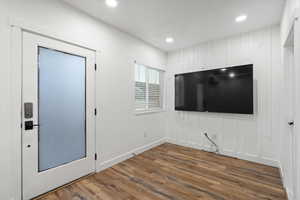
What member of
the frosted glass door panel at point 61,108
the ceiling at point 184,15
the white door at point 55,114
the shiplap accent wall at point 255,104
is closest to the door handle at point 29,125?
the white door at point 55,114

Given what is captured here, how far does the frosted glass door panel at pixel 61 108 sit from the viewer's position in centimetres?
197

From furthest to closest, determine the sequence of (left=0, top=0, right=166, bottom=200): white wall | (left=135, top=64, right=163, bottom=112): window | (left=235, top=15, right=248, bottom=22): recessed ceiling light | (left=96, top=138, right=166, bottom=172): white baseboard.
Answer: (left=135, top=64, right=163, bottom=112): window
(left=96, top=138, right=166, bottom=172): white baseboard
(left=235, top=15, right=248, bottom=22): recessed ceiling light
(left=0, top=0, right=166, bottom=200): white wall

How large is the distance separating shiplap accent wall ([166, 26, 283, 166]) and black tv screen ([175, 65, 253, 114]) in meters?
0.19

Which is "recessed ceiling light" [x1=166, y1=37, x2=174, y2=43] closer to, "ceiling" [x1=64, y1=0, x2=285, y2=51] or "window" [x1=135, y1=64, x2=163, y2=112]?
"ceiling" [x1=64, y1=0, x2=285, y2=51]

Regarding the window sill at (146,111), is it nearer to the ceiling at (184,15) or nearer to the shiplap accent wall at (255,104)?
the shiplap accent wall at (255,104)

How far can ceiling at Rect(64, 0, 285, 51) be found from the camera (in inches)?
85.5

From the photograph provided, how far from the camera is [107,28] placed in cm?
276

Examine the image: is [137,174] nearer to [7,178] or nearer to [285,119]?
[7,178]

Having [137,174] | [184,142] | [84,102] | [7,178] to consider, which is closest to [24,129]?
[7,178]

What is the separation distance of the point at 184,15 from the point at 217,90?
1.82 m

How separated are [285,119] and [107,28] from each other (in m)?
3.36

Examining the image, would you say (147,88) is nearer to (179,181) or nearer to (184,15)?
(184,15)

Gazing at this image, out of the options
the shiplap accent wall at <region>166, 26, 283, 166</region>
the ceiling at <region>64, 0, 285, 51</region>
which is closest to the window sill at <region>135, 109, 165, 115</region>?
the shiplap accent wall at <region>166, 26, 283, 166</region>

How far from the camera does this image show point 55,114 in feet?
6.87
